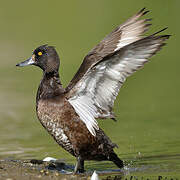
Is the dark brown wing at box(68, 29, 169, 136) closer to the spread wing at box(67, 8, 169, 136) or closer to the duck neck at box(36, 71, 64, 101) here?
the spread wing at box(67, 8, 169, 136)

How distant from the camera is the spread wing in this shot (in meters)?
7.12

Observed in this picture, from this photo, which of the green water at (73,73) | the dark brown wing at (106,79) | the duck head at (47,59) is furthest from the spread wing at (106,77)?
the green water at (73,73)

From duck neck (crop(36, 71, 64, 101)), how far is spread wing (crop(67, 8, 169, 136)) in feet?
1.12

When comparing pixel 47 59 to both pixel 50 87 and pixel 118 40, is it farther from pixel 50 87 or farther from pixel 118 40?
pixel 118 40

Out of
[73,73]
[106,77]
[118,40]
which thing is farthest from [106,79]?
[73,73]

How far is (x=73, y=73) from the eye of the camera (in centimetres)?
1708

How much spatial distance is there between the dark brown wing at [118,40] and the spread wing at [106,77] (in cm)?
2

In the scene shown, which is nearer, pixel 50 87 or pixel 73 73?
pixel 50 87

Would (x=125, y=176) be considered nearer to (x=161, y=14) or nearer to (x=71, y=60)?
(x=71, y=60)

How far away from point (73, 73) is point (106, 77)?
383 inches

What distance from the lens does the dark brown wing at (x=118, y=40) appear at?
7.75 m

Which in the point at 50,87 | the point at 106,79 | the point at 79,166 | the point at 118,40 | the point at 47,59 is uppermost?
the point at 118,40

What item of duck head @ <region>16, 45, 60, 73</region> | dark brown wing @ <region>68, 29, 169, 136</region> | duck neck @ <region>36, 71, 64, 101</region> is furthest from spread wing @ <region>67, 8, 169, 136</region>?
duck head @ <region>16, 45, 60, 73</region>

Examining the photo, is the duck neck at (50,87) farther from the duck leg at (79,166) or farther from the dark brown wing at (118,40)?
the duck leg at (79,166)
